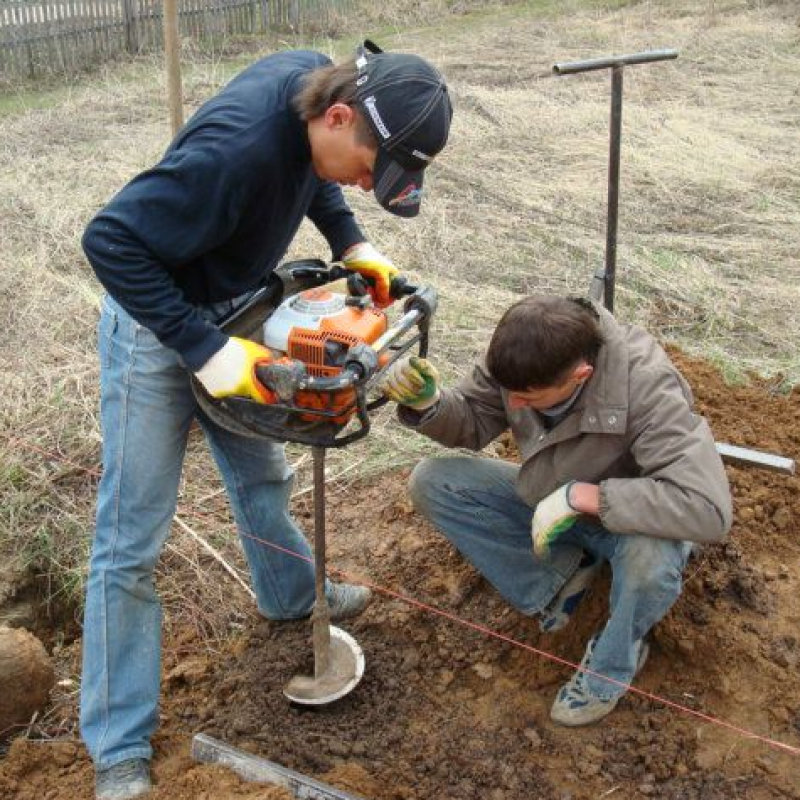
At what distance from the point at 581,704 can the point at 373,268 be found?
1.22 meters

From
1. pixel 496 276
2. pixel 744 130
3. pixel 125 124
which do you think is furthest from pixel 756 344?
pixel 125 124

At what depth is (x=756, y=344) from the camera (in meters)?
4.46

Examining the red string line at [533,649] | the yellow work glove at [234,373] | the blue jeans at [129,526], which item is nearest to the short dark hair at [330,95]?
the yellow work glove at [234,373]

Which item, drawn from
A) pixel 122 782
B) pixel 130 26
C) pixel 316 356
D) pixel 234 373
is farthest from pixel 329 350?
pixel 130 26

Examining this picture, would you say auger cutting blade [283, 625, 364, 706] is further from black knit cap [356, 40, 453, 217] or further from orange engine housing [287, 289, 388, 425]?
black knit cap [356, 40, 453, 217]

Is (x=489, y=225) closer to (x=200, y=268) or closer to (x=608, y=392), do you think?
(x=608, y=392)

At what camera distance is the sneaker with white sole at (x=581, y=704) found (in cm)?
255

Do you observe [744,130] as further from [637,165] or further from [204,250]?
[204,250]

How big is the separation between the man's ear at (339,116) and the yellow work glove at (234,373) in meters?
0.48

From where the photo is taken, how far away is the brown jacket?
88.8 inches

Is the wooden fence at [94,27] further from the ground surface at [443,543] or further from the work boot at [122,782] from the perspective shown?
the work boot at [122,782]

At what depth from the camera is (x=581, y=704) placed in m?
2.55

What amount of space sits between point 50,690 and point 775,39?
371 inches

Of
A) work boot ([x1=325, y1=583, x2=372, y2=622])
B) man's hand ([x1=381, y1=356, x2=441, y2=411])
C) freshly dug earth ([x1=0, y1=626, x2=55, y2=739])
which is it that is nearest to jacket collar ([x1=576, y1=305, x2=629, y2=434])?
man's hand ([x1=381, y1=356, x2=441, y2=411])
